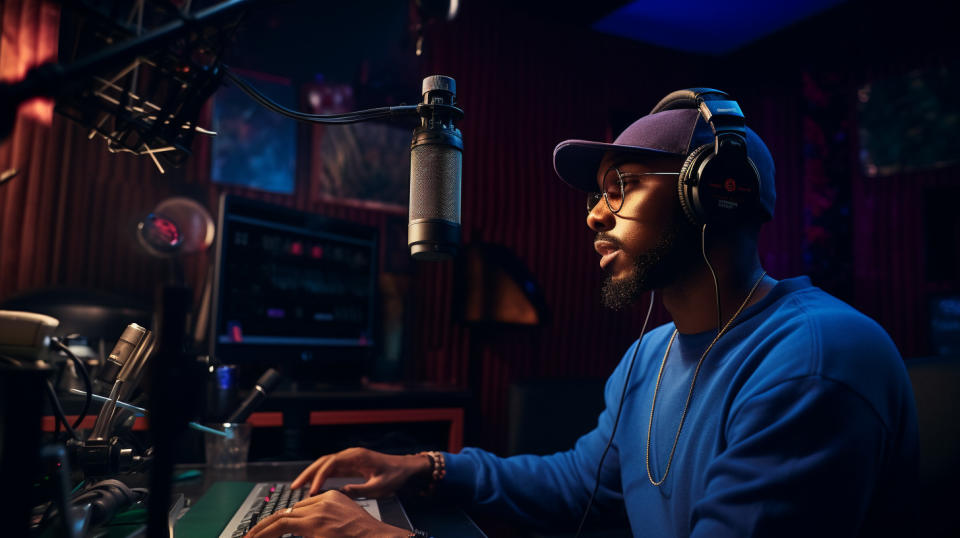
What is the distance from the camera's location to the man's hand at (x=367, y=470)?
38.8 inches

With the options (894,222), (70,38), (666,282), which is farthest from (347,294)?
(894,222)

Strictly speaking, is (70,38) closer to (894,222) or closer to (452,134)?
(452,134)

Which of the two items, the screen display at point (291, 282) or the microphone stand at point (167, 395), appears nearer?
the microphone stand at point (167, 395)

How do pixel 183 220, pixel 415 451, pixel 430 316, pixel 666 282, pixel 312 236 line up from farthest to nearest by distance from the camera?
pixel 430 316, pixel 183 220, pixel 312 236, pixel 415 451, pixel 666 282

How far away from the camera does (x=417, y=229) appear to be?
719 millimetres

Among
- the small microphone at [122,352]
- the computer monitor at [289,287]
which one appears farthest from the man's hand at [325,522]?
the computer monitor at [289,287]

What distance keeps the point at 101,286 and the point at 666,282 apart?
7.20ft

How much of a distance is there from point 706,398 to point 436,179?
1.95ft

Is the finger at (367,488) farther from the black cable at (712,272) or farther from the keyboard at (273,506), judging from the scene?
the black cable at (712,272)

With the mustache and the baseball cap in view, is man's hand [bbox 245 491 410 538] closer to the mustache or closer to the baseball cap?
the mustache

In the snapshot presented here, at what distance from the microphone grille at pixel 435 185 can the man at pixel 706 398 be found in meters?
0.43

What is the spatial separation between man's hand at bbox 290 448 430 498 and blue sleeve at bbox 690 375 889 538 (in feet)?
1.69

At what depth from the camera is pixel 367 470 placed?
104 cm

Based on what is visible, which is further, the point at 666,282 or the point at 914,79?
the point at 914,79
